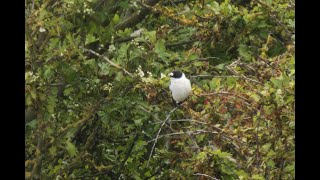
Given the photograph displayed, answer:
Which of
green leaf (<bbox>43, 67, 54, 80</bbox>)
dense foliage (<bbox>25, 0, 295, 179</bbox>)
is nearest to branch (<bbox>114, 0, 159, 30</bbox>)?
dense foliage (<bbox>25, 0, 295, 179</bbox>)

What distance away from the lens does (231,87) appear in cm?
433

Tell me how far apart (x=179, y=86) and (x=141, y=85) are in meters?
0.32

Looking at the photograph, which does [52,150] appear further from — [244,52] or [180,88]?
[244,52]

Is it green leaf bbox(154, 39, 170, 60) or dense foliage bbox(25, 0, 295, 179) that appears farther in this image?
green leaf bbox(154, 39, 170, 60)

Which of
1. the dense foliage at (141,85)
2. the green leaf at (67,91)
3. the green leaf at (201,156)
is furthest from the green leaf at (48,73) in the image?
the green leaf at (201,156)

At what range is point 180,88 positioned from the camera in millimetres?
4762

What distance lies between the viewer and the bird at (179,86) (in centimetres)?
472

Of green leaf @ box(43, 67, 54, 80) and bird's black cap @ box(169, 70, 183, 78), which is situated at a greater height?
green leaf @ box(43, 67, 54, 80)

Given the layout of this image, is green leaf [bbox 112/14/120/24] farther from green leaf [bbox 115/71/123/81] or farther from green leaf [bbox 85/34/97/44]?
green leaf [bbox 115/71/123/81]

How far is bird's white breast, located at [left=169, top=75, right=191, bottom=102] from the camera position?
15.5 feet
